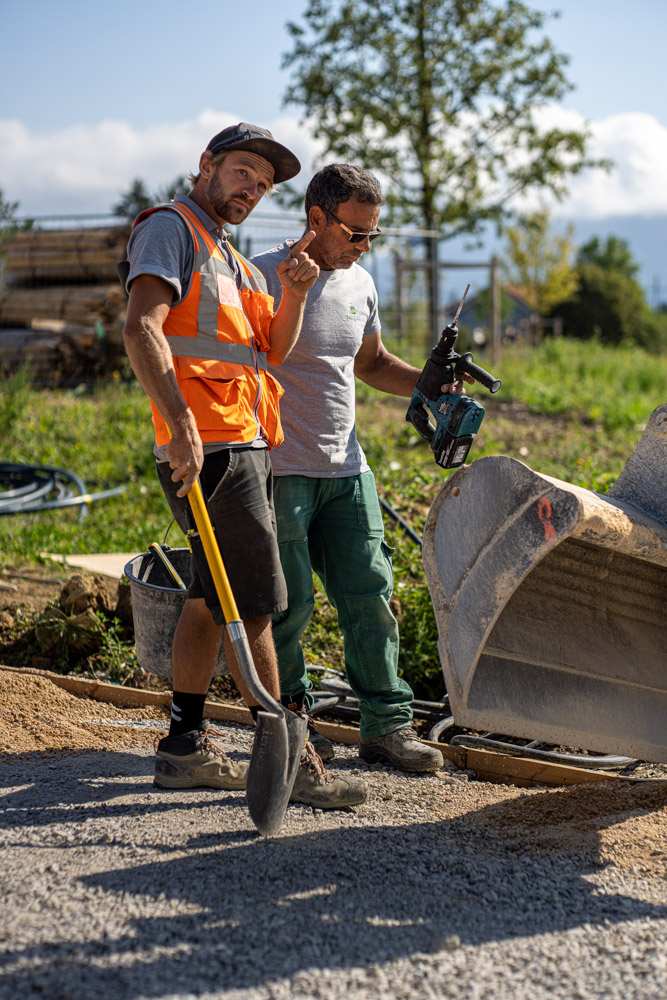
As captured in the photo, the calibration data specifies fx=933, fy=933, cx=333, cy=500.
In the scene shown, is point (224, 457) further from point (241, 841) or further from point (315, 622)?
point (315, 622)

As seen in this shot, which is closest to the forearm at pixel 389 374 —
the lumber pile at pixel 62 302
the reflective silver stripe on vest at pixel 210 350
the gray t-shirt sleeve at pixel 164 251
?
the reflective silver stripe on vest at pixel 210 350

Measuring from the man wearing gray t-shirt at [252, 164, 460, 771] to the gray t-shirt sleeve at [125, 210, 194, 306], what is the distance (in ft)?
2.14

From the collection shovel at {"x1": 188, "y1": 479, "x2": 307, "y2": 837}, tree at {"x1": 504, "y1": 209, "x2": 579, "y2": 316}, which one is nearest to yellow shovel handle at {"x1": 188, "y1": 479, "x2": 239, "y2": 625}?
shovel at {"x1": 188, "y1": 479, "x2": 307, "y2": 837}

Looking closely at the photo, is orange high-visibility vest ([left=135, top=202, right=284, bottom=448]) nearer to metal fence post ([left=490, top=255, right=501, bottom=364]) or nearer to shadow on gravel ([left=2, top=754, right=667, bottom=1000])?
shadow on gravel ([left=2, top=754, right=667, bottom=1000])

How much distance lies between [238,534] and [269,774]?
0.71 metres

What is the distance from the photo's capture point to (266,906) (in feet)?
7.55

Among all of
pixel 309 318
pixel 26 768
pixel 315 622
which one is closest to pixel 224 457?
pixel 309 318

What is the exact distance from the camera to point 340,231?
3.31 m

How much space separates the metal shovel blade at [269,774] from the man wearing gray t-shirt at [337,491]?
747mm

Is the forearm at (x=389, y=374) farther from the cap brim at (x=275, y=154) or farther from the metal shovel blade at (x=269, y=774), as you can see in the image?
the metal shovel blade at (x=269, y=774)

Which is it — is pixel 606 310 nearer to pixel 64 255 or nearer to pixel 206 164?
pixel 64 255

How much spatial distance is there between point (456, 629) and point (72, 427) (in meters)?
7.59

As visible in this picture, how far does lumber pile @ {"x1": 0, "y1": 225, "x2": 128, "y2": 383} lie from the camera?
12.3 meters

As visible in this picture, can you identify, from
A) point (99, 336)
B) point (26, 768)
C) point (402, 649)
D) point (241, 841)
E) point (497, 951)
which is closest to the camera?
point (497, 951)
